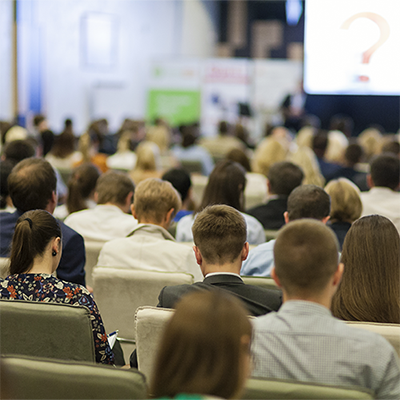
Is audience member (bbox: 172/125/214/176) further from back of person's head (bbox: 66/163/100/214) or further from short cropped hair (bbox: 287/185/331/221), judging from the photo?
short cropped hair (bbox: 287/185/331/221)

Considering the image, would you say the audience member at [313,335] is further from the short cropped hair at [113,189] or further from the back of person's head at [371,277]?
the short cropped hair at [113,189]

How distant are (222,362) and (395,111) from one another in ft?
52.1

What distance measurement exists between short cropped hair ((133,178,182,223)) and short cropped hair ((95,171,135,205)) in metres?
0.59

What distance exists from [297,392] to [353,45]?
27.7 feet

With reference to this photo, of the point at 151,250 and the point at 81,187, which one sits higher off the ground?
the point at 81,187

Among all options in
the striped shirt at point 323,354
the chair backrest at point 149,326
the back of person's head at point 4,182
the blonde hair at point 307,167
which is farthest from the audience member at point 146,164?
the striped shirt at point 323,354

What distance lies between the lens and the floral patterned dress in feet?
7.00

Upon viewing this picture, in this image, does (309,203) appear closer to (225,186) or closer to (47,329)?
(225,186)

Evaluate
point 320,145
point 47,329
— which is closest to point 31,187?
point 47,329

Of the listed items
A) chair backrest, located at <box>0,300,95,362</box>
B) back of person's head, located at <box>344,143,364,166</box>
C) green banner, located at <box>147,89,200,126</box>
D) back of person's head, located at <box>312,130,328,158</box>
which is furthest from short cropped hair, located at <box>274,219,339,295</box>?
green banner, located at <box>147,89,200,126</box>

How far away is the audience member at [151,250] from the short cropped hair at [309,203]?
0.66 meters

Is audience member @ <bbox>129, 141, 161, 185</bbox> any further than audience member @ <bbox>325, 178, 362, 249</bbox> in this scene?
Yes

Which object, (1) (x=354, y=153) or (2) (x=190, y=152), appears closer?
(1) (x=354, y=153)

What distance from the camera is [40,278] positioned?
7.07 feet
